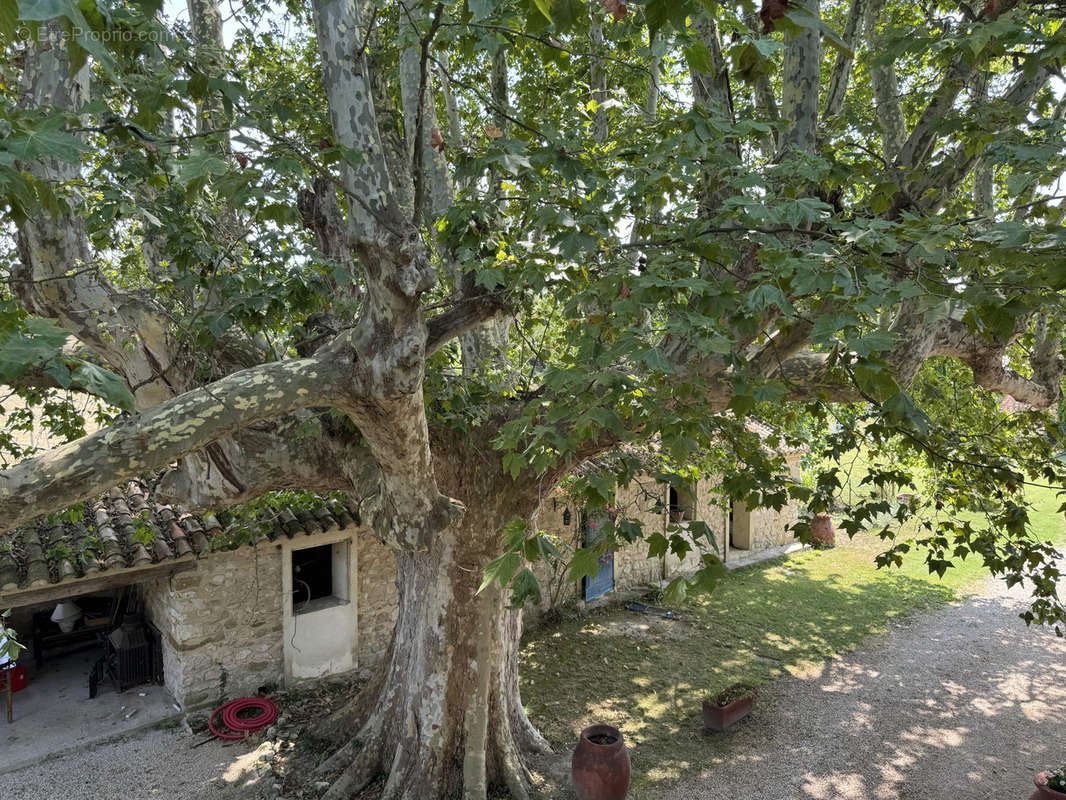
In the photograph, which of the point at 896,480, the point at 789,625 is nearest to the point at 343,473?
the point at 896,480

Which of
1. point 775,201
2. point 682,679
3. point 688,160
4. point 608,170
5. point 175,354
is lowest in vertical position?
point 682,679

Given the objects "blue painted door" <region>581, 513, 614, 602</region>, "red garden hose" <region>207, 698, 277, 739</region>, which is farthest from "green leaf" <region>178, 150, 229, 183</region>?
"blue painted door" <region>581, 513, 614, 602</region>

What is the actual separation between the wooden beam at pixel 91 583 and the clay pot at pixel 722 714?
6017 millimetres

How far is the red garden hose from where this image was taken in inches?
287

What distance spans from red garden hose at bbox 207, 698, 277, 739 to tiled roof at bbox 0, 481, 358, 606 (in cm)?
179

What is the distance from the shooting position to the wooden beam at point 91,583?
21.8ft

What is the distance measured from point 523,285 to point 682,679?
683 centimetres

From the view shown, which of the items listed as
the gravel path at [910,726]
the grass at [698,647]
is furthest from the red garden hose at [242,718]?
the gravel path at [910,726]

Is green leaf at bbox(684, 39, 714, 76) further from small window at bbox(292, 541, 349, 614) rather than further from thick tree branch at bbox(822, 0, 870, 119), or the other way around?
small window at bbox(292, 541, 349, 614)

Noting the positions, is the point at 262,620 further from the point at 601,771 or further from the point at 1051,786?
the point at 1051,786

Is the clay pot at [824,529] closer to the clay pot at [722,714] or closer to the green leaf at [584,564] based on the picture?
the clay pot at [722,714]

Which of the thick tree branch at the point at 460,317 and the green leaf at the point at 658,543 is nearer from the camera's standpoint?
the green leaf at the point at 658,543

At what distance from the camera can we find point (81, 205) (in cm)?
409

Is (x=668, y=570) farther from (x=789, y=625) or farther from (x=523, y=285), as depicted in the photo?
(x=523, y=285)
